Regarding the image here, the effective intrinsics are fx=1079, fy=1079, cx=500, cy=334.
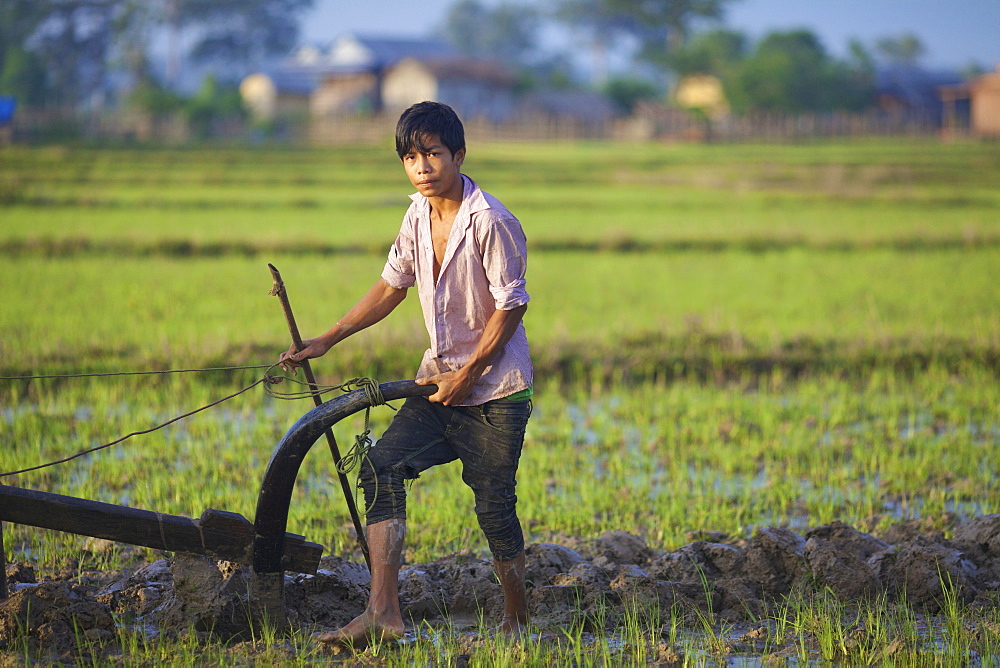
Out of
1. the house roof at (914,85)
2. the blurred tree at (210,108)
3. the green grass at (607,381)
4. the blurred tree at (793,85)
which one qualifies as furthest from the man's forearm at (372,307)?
the house roof at (914,85)

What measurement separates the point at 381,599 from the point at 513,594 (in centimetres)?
35

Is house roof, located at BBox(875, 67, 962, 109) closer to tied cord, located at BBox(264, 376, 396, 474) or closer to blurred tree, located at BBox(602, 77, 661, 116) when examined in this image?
blurred tree, located at BBox(602, 77, 661, 116)

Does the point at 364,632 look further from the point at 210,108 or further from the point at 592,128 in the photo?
the point at 592,128

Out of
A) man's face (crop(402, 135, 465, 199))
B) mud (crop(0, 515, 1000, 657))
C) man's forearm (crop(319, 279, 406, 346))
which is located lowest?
mud (crop(0, 515, 1000, 657))

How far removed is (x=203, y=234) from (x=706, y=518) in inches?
344

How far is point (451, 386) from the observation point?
2.60 meters

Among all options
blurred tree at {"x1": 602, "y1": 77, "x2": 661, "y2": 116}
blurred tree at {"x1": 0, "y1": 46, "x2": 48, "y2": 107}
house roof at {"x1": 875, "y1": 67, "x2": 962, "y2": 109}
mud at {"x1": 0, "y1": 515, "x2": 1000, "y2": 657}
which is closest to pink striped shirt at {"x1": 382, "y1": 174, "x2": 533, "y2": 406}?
mud at {"x1": 0, "y1": 515, "x2": 1000, "y2": 657}

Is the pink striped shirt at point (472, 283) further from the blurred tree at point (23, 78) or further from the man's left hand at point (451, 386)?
the blurred tree at point (23, 78)

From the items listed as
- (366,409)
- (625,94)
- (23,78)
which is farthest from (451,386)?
(625,94)

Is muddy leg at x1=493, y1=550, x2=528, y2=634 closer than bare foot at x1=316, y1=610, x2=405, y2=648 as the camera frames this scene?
No

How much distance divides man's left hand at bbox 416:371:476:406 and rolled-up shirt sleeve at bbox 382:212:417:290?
312mm

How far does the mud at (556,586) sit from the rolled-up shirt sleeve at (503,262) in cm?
89

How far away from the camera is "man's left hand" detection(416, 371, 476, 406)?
2.60 m

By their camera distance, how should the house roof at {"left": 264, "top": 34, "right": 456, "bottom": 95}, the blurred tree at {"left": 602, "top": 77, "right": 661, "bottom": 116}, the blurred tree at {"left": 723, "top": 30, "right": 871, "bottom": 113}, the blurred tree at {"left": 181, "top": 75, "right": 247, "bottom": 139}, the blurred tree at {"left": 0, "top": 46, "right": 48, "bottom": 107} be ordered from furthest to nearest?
the house roof at {"left": 264, "top": 34, "right": 456, "bottom": 95} < the blurred tree at {"left": 602, "top": 77, "right": 661, "bottom": 116} < the blurred tree at {"left": 723, "top": 30, "right": 871, "bottom": 113} < the blurred tree at {"left": 181, "top": 75, "right": 247, "bottom": 139} < the blurred tree at {"left": 0, "top": 46, "right": 48, "bottom": 107}
